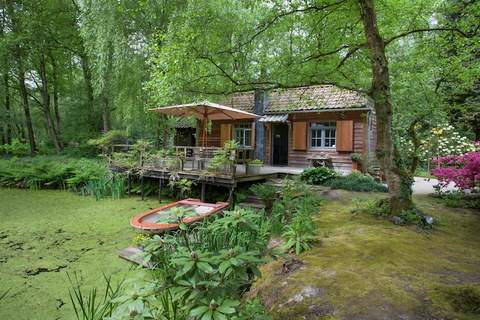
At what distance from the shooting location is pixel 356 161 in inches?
379

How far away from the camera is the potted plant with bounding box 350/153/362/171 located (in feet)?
31.4

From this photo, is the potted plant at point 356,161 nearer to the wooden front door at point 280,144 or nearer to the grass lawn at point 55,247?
the wooden front door at point 280,144

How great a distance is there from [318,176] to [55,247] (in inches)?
235

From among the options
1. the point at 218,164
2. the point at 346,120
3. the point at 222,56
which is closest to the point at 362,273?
the point at 222,56

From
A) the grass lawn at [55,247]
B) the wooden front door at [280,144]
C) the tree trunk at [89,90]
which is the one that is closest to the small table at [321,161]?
the wooden front door at [280,144]

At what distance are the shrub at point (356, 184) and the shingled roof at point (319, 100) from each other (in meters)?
2.37

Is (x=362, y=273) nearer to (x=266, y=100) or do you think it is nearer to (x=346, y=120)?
(x=346, y=120)

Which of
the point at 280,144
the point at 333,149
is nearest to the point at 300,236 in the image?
the point at 333,149

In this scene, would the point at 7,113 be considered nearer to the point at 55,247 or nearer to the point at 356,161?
the point at 55,247

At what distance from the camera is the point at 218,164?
7.65 metres

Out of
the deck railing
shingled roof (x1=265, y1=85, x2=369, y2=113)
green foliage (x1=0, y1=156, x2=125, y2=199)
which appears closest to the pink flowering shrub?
shingled roof (x1=265, y1=85, x2=369, y2=113)

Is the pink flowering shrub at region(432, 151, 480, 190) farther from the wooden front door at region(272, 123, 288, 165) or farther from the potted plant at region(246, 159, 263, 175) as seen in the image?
the wooden front door at region(272, 123, 288, 165)

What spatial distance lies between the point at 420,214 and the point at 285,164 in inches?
317

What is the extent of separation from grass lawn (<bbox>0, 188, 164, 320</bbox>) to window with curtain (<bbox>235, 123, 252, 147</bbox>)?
198 inches
